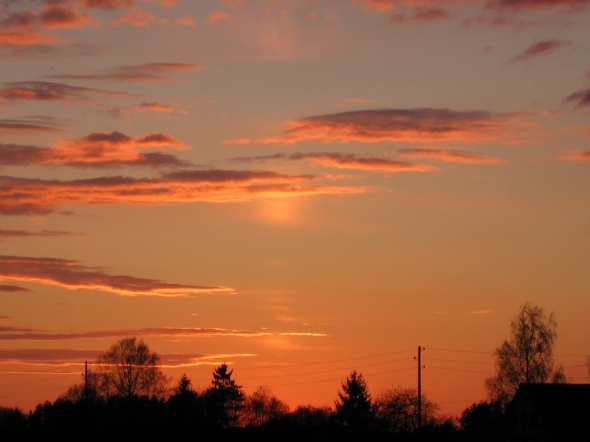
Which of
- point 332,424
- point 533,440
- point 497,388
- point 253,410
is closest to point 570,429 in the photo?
point 533,440

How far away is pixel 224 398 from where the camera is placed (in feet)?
423

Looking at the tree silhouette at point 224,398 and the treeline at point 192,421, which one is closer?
the treeline at point 192,421

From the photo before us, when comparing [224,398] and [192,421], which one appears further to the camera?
[224,398]

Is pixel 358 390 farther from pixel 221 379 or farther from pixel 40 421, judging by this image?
pixel 40 421

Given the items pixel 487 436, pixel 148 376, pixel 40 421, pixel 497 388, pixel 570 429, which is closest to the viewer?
pixel 570 429

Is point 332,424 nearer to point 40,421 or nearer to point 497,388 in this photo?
point 497,388

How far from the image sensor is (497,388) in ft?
316

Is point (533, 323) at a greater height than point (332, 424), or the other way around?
point (533, 323)

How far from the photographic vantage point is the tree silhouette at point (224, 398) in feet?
411

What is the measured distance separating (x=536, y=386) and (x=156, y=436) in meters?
33.3

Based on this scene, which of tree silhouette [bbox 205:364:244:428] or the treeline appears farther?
tree silhouette [bbox 205:364:244:428]

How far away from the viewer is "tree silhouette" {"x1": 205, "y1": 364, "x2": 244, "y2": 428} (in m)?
125

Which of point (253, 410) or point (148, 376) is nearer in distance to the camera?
point (148, 376)

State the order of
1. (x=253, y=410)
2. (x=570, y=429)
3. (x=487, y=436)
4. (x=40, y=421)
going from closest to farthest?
(x=570, y=429)
(x=487, y=436)
(x=40, y=421)
(x=253, y=410)
